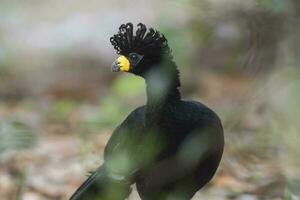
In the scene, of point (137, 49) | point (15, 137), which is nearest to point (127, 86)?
point (15, 137)

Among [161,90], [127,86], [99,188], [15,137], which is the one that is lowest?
[127,86]

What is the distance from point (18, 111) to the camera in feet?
26.9

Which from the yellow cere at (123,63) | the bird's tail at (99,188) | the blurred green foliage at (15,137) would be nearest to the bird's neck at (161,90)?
the yellow cere at (123,63)

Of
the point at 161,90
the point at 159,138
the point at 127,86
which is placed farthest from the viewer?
the point at 127,86

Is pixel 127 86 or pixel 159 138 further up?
pixel 159 138

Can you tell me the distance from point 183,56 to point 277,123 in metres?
0.78

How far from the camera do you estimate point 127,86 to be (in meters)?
7.30

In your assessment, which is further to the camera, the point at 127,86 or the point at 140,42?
the point at 127,86

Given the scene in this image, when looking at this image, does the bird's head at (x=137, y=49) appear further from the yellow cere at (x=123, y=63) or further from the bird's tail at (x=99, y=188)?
the bird's tail at (x=99, y=188)

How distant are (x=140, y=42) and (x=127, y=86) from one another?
120 inches

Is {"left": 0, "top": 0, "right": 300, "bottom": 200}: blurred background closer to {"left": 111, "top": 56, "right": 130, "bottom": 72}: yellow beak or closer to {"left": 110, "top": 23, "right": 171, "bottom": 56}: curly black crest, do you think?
{"left": 110, "top": 23, "right": 171, "bottom": 56}: curly black crest

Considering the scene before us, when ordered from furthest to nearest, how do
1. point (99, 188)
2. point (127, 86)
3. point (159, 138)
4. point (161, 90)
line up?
point (127, 86)
point (99, 188)
point (161, 90)
point (159, 138)

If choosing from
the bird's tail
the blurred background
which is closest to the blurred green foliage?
the blurred background

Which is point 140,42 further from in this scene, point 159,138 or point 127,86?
point 127,86
